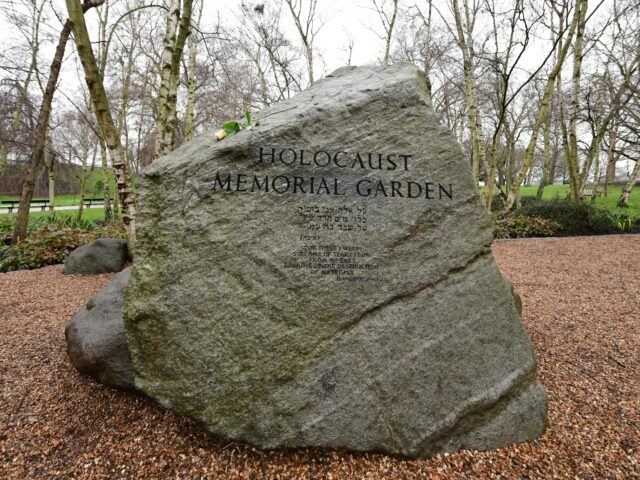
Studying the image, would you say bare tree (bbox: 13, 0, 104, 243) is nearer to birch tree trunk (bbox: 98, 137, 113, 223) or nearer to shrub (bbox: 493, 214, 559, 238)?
birch tree trunk (bbox: 98, 137, 113, 223)

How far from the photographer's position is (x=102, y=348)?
9.18 ft

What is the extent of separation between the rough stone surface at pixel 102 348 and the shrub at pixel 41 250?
6.13 meters

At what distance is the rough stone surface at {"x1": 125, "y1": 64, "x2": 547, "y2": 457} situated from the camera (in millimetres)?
2211

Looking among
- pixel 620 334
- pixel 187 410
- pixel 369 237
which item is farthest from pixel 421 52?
pixel 187 410

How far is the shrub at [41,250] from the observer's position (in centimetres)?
761

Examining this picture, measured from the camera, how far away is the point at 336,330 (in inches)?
90.7

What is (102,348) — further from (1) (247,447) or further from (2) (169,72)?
(2) (169,72)

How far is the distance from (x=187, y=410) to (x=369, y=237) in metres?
1.62

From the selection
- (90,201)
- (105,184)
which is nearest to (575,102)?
(105,184)

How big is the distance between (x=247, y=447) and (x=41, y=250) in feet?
27.0

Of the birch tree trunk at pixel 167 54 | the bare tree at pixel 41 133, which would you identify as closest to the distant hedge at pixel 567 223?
the birch tree trunk at pixel 167 54

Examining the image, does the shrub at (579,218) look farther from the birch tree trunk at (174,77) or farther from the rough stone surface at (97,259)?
the rough stone surface at (97,259)

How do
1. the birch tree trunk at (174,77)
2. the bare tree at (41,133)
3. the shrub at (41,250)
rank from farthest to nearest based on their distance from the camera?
the bare tree at (41,133) → the shrub at (41,250) → the birch tree trunk at (174,77)

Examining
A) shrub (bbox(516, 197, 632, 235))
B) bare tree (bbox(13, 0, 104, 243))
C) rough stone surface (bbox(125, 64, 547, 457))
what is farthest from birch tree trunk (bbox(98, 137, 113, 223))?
shrub (bbox(516, 197, 632, 235))
